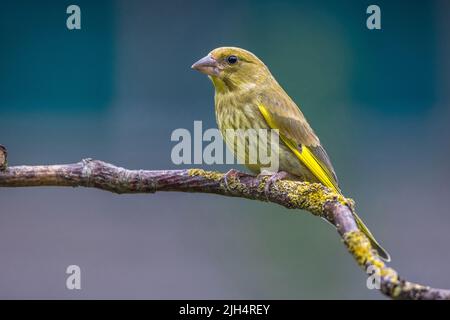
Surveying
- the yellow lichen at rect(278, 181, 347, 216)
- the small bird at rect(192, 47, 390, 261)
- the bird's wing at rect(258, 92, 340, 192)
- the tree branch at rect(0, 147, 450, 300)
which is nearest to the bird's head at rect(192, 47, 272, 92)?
the small bird at rect(192, 47, 390, 261)

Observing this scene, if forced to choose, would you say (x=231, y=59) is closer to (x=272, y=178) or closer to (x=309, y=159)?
(x=309, y=159)

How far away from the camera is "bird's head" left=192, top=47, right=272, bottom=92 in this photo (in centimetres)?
356

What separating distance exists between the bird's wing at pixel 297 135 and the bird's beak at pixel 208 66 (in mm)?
259

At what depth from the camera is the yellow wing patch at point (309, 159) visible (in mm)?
3289

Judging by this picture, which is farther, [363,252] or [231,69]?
[231,69]

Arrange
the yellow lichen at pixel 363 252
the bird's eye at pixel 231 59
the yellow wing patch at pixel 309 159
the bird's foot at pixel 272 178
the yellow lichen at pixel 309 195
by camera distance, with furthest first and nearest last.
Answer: the bird's eye at pixel 231 59 < the yellow wing patch at pixel 309 159 < the bird's foot at pixel 272 178 < the yellow lichen at pixel 309 195 < the yellow lichen at pixel 363 252

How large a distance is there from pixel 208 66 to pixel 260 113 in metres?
0.34

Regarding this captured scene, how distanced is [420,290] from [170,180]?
127 cm

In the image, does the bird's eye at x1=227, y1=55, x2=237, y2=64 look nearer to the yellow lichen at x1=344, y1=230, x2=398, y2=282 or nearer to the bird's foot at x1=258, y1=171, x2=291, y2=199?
the bird's foot at x1=258, y1=171, x2=291, y2=199

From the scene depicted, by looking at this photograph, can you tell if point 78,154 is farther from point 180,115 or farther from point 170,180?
point 170,180

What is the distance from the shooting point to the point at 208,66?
3520 mm

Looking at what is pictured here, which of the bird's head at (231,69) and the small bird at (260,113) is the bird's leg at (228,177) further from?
the bird's head at (231,69)

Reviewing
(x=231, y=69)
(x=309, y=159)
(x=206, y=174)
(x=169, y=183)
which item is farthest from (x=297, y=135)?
(x=169, y=183)

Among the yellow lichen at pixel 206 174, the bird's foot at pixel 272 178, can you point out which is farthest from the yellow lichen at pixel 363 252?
the yellow lichen at pixel 206 174
